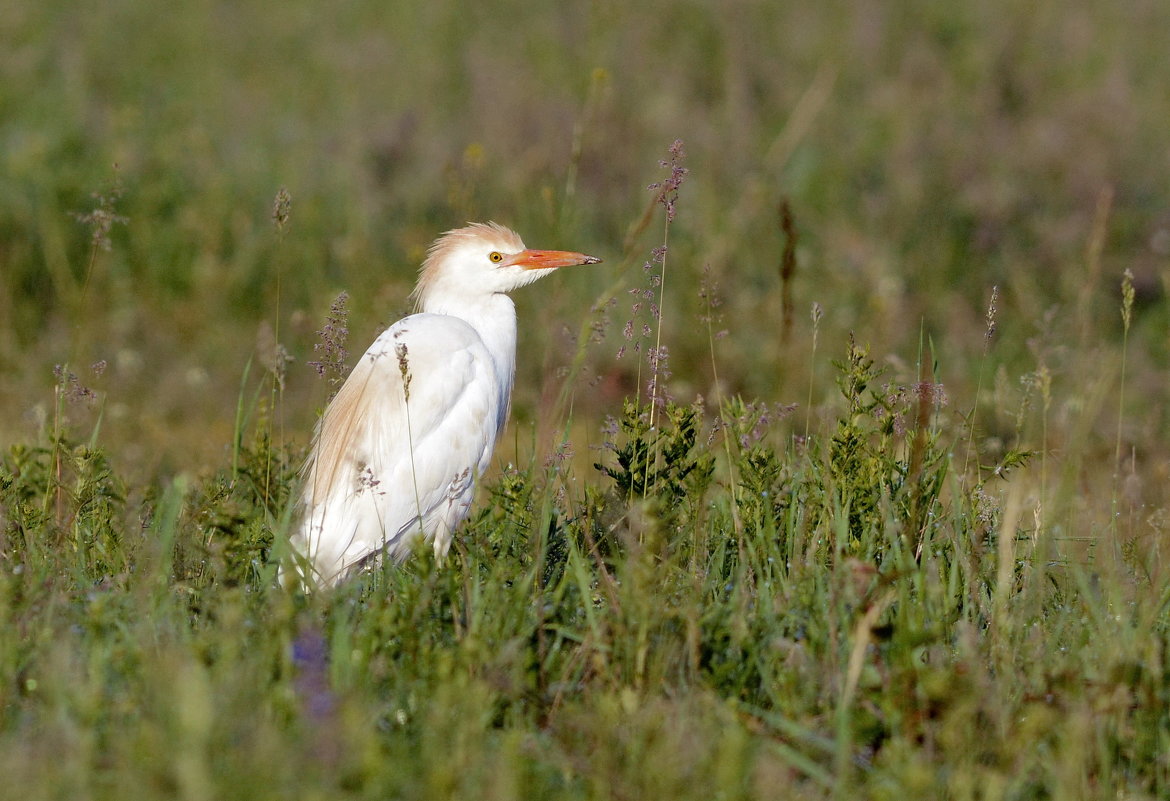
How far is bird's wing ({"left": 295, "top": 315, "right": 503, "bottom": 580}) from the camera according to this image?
166 inches

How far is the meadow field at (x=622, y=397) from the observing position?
2441 mm

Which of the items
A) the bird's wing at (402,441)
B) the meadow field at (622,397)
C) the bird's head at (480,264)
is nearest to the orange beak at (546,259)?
the bird's head at (480,264)

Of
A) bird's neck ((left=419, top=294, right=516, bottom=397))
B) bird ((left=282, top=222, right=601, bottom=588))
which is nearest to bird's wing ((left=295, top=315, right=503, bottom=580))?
bird ((left=282, top=222, right=601, bottom=588))

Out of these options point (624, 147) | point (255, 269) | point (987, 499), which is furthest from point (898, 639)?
point (624, 147)

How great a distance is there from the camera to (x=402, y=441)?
4324 millimetres

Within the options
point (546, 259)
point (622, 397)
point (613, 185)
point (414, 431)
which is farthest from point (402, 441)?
point (613, 185)

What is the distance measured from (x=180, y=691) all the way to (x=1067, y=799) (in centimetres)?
141

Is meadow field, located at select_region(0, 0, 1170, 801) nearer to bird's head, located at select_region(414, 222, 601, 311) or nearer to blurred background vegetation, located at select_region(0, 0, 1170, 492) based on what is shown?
blurred background vegetation, located at select_region(0, 0, 1170, 492)

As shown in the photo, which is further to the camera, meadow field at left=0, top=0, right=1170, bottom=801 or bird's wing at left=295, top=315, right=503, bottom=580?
bird's wing at left=295, top=315, right=503, bottom=580

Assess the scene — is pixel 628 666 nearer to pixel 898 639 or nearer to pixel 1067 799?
pixel 898 639

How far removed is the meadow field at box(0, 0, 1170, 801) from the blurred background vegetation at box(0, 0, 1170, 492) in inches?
1.3

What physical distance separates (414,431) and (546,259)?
71 centimetres

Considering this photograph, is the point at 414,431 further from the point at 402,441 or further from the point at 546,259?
the point at 546,259

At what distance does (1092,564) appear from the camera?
3.60 meters
